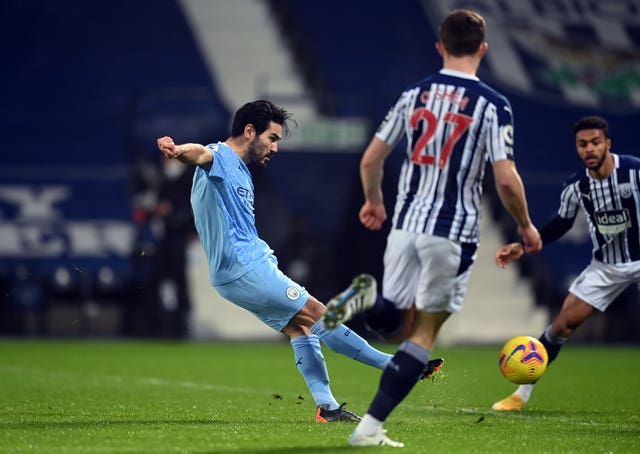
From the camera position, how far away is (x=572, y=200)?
8539 mm

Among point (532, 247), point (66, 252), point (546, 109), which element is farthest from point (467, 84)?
point (546, 109)

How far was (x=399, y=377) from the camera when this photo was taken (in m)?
5.55

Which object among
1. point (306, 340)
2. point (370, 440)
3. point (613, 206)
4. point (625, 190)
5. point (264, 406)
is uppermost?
point (625, 190)

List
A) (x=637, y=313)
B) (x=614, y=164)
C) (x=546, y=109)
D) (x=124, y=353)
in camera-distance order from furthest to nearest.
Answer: (x=546, y=109) < (x=637, y=313) < (x=124, y=353) < (x=614, y=164)

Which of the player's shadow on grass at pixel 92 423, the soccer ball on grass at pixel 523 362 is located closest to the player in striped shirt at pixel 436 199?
the player's shadow on grass at pixel 92 423

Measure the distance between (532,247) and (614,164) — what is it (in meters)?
3.03

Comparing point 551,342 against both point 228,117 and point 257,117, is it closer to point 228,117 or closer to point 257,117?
point 257,117

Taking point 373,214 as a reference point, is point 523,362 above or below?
below

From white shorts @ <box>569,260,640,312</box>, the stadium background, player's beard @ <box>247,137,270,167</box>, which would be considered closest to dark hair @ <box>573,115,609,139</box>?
white shorts @ <box>569,260,640,312</box>

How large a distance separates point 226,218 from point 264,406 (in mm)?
1962

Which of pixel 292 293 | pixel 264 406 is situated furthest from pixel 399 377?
pixel 264 406

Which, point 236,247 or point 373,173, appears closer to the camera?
point 373,173

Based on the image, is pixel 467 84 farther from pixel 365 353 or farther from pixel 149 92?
pixel 149 92

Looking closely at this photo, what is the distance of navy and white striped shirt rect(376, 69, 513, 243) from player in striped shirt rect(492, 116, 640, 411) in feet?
9.38
